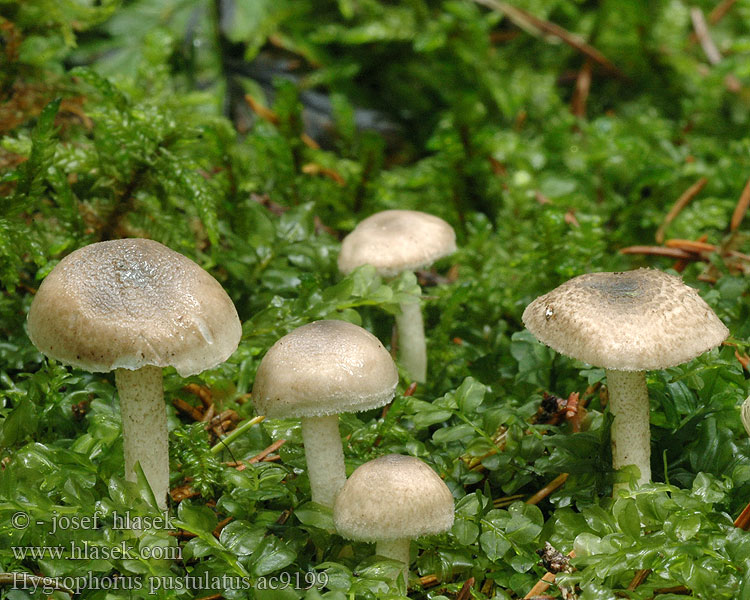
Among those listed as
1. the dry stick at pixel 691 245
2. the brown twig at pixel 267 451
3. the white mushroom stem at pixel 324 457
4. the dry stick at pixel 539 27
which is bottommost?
the brown twig at pixel 267 451

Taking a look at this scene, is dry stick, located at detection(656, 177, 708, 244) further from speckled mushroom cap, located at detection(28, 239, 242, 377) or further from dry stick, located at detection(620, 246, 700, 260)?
speckled mushroom cap, located at detection(28, 239, 242, 377)

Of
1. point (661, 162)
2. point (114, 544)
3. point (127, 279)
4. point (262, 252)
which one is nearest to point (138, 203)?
point (262, 252)

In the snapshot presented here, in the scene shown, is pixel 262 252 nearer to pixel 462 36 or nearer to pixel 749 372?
pixel 749 372

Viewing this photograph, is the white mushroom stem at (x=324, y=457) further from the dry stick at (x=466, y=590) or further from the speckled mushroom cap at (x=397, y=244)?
the speckled mushroom cap at (x=397, y=244)

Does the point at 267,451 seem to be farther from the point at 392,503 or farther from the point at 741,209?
the point at 741,209

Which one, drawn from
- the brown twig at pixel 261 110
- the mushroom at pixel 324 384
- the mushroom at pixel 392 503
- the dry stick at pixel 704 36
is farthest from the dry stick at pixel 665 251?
the dry stick at pixel 704 36

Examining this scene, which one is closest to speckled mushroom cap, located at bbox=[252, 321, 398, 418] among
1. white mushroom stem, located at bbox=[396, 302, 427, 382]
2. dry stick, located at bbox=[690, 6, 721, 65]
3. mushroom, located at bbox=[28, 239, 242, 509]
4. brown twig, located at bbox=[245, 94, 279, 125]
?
mushroom, located at bbox=[28, 239, 242, 509]
